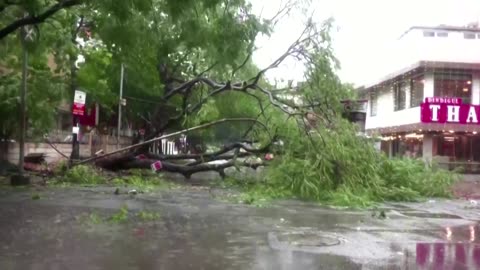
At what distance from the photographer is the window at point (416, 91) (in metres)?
33.2

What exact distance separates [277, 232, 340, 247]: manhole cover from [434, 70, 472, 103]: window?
25359 millimetres

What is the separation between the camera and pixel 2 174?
A: 18609 mm

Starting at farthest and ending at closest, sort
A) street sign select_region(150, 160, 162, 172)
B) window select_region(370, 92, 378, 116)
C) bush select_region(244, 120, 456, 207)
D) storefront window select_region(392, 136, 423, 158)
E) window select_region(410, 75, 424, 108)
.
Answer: window select_region(370, 92, 378, 116) < storefront window select_region(392, 136, 423, 158) < window select_region(410, 75, 424, 108) < street sign select_region(150, 160, 162, 172) < bush select_region(244, 120, 456, 207)

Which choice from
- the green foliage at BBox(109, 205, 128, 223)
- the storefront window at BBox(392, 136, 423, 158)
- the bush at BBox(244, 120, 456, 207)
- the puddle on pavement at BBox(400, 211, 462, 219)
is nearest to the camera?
the green foliage at BBox(109, 205, 128, 223)

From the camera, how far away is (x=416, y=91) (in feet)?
111

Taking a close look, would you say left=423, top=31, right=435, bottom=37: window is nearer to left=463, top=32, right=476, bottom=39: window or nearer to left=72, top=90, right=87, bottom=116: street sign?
left=463, top=32, right=476, bottom=39: window

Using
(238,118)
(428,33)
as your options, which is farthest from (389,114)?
(238,118)

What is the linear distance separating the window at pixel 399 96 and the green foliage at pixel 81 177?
75.1ft

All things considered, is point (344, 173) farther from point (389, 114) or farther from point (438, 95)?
point (389, 114)

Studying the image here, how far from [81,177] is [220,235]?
10181 millimetres

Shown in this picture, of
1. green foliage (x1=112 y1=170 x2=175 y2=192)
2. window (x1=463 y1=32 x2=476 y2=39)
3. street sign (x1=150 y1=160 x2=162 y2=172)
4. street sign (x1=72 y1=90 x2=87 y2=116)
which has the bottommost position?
green foliage (x1=112 y1=170 x2=175 y2=192)

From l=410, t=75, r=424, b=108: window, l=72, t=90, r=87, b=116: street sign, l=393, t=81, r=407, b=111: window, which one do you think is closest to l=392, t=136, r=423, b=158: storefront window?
l=393, t=81, r=407, b=111: window

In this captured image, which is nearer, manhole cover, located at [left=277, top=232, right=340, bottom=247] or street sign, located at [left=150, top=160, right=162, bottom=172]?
manhole cover, located at [left=277, top=232, right=340, bottom=247]

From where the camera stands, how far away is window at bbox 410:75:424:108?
3316 cm
